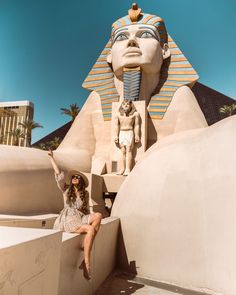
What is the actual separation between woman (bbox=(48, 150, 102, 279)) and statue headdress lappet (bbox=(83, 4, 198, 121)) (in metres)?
7.64

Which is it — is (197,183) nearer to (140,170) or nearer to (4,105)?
(140,170)

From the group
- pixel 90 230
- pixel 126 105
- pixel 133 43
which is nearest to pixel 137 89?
pixel 126 105

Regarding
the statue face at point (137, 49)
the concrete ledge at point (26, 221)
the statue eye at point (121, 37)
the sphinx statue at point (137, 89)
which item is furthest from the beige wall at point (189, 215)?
the statue eye at point (121, 37)

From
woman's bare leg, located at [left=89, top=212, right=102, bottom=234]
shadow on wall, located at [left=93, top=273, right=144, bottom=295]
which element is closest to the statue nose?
shadow on wall, located at [left=93, top=273, right=144, bottom=295]

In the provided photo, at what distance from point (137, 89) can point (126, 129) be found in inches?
68.9

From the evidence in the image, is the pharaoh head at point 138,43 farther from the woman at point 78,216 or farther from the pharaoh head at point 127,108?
the woman at point 78,216

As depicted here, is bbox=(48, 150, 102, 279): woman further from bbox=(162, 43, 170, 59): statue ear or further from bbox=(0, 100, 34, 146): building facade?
bbox=(0, 100, 34, 146): building facade

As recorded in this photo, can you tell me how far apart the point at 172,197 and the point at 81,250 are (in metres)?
1.42

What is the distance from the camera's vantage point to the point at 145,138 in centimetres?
916

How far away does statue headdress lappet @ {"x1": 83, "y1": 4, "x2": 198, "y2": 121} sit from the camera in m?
10.3

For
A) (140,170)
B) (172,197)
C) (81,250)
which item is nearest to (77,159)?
(140,170)

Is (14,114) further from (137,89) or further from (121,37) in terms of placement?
(137,89)

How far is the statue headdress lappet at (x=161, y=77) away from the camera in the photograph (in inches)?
404

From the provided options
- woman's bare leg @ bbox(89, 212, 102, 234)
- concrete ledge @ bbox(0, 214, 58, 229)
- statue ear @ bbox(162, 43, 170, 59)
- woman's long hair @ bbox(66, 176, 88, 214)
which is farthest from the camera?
statue ear @ bbox(162, 43, 170, 59)
